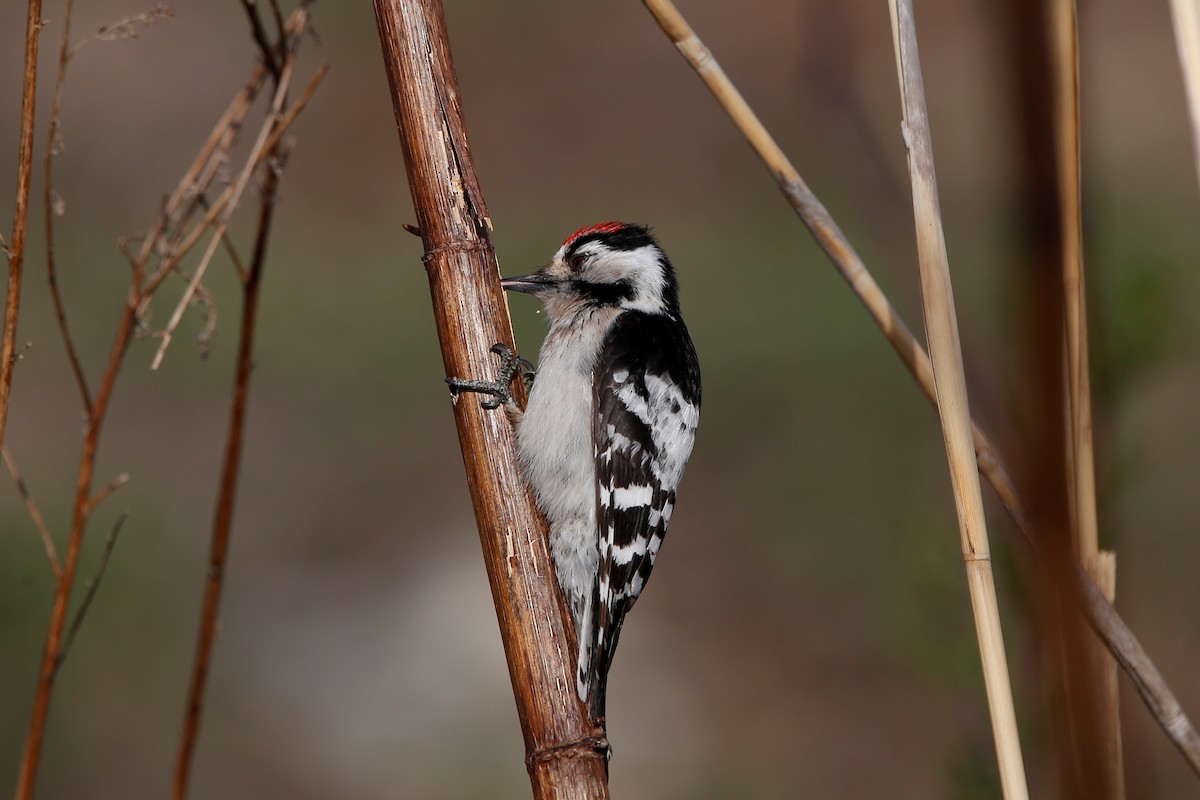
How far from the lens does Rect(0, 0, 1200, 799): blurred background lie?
5336mm

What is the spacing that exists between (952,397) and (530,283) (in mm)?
2096

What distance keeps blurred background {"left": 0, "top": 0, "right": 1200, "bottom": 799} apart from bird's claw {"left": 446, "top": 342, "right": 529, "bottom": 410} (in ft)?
3.23

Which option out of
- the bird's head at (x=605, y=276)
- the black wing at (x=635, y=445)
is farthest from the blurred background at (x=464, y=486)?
the black wing at (x=635, y=445)

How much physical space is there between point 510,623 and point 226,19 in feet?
36.1

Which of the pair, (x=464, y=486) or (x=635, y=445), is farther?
(x=464, y=486)

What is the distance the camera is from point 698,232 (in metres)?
9.80

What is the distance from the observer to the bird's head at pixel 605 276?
323cm

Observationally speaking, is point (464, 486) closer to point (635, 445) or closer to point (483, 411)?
point (635, 445)

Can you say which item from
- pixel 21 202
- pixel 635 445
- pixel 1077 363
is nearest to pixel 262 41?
pixel 21 202

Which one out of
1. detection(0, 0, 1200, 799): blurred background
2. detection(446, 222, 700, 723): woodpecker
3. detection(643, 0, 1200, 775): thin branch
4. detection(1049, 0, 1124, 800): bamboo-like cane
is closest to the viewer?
detection(1049, 0, 1124, 800): bamboo-like cane

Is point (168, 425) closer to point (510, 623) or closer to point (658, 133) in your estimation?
point (658, 133)

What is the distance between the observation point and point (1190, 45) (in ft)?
3.84

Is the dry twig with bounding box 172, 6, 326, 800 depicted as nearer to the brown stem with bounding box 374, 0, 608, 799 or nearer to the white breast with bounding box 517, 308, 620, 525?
the brown stem with bounding box 374, 0, 608, 799

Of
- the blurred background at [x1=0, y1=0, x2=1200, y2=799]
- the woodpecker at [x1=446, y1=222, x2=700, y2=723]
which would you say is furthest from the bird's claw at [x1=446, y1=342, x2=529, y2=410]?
the blurred background at [x1=0, y1=0, x2=1200, y2=799]
